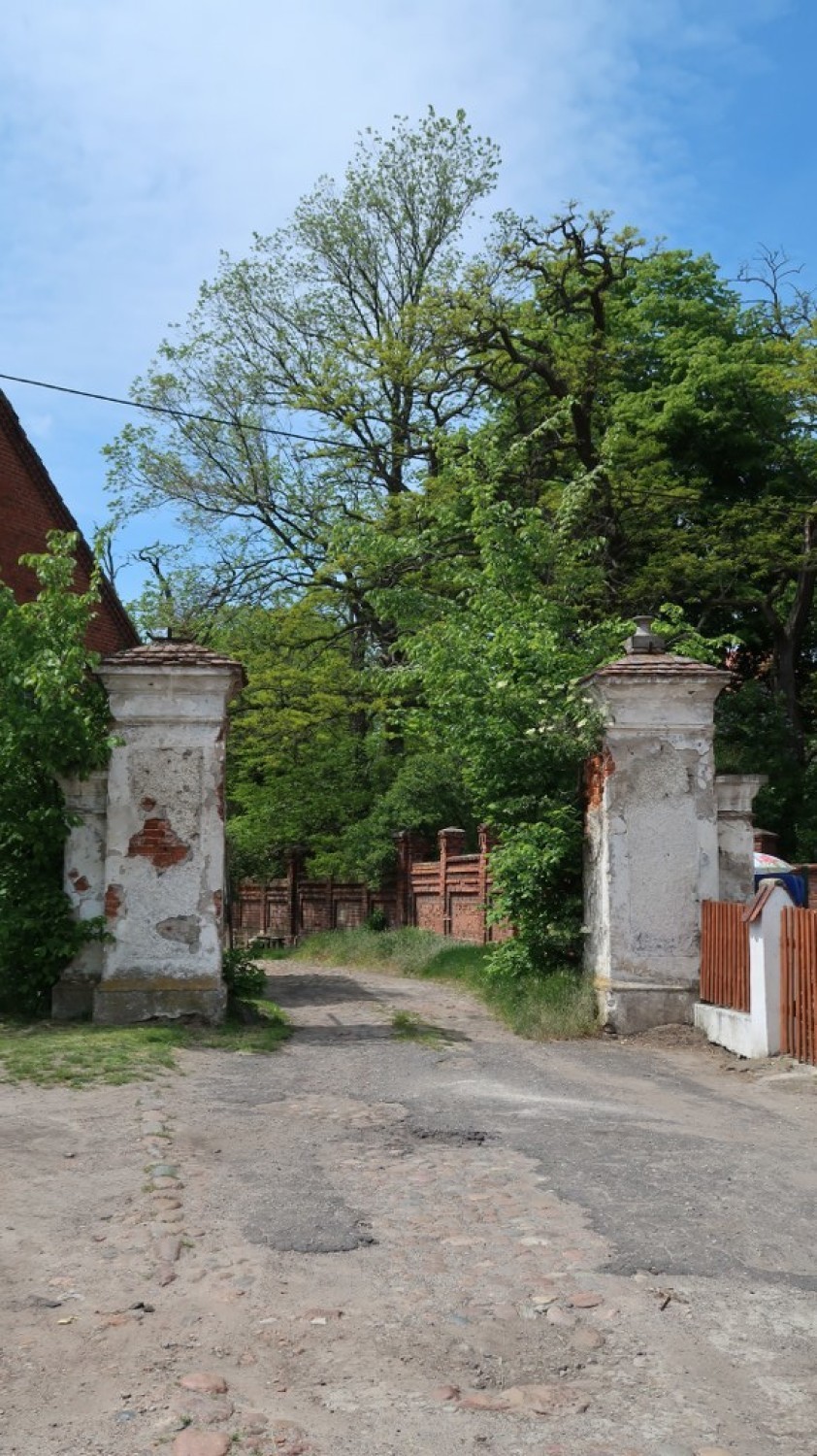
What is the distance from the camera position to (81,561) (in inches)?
868

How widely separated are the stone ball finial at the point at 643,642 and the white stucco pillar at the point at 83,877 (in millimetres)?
5264

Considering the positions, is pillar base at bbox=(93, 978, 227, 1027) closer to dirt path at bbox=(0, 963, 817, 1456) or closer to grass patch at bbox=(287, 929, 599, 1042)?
dirt path at bbox=(0, 963, 817, 1456)

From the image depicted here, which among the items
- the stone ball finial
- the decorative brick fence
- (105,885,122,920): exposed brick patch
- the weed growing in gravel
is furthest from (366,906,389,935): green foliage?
→ (105,885,122,920): exposed brick patch

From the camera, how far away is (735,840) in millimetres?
12109

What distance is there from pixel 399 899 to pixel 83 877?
14.7 m

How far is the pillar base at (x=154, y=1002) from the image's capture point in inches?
441

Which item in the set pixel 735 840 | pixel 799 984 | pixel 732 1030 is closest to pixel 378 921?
pixel 735 840

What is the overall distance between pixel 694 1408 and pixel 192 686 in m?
8.81

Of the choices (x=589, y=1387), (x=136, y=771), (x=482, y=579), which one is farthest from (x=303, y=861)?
(x=589, y=1387)

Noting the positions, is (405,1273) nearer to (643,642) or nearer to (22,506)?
(643,642)

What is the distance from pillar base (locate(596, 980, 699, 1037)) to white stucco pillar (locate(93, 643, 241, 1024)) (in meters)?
3.61

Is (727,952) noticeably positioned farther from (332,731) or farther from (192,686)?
(332,731)

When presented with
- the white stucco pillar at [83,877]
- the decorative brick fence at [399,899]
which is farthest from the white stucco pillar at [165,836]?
the decorative brick fence at [399,899]

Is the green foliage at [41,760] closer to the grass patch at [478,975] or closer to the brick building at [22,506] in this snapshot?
the grass patch at [478,975]
